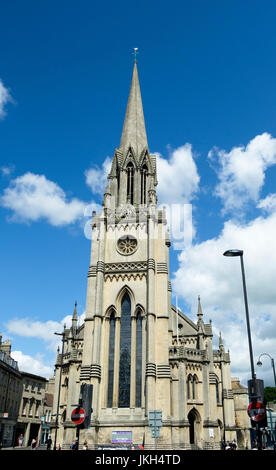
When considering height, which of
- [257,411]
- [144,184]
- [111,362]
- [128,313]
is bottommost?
[257,411]

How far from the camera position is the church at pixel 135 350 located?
33625 mm

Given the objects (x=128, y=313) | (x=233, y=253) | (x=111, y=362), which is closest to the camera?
(x=233, y=253)

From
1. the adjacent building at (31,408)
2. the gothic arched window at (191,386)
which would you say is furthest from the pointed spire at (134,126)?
the adjacent building at (31,408)

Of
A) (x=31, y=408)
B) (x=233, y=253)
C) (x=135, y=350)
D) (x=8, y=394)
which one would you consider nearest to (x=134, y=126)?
(x=135, y=350)

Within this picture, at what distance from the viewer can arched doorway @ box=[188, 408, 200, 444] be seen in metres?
36.3

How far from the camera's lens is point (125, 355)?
3597 centimetres

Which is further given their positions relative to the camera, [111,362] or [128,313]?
[128,313]

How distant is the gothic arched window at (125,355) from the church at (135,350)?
0.08m

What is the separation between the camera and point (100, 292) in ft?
124

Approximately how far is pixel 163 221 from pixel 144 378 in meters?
15.4

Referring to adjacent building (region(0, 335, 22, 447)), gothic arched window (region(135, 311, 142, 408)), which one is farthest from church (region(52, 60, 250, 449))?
adjacent building (region(0, 335, 22, 447))

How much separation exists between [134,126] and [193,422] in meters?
33.8

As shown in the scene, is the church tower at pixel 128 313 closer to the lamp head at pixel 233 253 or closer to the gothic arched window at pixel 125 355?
the gothic arched window at pixel 125 355

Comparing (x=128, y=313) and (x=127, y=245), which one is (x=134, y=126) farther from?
(x=128, y=313)
